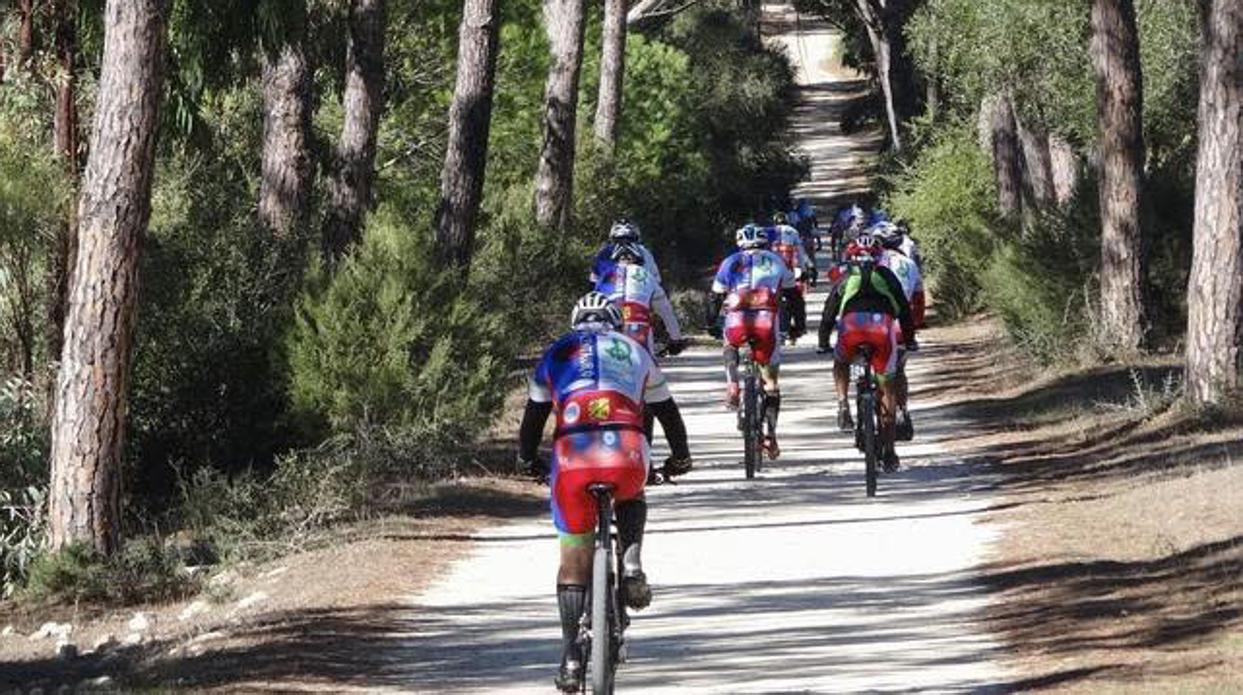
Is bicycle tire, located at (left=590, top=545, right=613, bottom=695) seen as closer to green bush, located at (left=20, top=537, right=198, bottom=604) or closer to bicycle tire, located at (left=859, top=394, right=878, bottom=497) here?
green bush, located at (left=20, top=537, right=198, bottom=604)

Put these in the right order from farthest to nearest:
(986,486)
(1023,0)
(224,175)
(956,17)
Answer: (956,17)
(1023,0)
(224,175)
(986,486)

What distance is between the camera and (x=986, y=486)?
2067cm

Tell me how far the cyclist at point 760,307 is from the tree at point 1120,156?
7.05 meters

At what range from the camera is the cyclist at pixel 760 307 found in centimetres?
2200

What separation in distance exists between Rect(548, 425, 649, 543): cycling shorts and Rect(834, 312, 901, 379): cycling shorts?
31.7 ft

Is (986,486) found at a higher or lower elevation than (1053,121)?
lower

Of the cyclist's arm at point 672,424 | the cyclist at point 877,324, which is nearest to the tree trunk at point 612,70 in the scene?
the cyclist at point 877,324

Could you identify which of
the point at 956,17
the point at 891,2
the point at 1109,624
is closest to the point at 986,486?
the point at 1109,624

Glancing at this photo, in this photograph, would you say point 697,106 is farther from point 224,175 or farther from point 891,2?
point 224,175

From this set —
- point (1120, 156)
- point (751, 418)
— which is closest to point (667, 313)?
point (751, 418)

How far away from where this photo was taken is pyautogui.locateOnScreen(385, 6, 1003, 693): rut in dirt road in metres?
12.5

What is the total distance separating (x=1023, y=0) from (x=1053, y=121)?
2.08m

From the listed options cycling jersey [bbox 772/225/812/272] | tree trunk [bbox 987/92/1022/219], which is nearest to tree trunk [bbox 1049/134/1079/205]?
tree trunk [bbox 987/92/1022/219]

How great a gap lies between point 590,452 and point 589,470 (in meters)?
0.08
